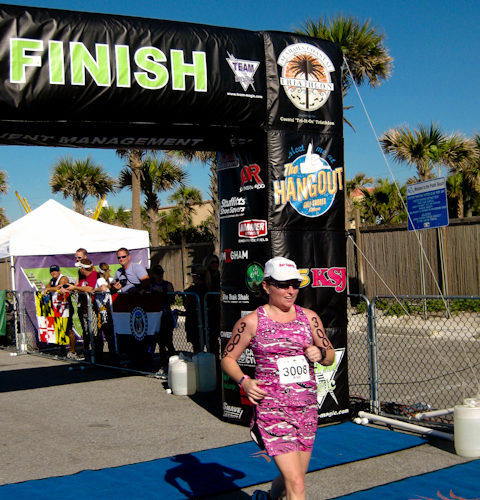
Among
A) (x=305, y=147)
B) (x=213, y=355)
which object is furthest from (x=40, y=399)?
(x=305, y=147)

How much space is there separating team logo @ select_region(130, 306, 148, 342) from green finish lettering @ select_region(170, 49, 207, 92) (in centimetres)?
520

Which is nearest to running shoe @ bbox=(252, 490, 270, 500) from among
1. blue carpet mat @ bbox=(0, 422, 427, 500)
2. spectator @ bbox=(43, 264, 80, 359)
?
blue carpet mat @ bbox=(0, 422, 427, 500)

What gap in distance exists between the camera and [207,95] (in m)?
6.76

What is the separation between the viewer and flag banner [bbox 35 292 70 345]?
12.9 metres

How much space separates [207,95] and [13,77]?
1.95 metres

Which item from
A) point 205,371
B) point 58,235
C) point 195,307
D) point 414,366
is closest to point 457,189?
point 414,366

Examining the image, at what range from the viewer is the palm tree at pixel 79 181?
32188mm

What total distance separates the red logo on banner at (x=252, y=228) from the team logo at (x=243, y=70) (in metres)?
1.46

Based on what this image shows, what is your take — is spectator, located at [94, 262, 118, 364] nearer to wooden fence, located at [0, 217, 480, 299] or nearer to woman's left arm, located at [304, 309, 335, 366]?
wooden fence, located at [0, 217, 480, 299]

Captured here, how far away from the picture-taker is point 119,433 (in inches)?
287

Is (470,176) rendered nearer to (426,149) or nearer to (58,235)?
(426,149)

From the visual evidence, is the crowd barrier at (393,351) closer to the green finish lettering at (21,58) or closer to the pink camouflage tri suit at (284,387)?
the pink camouflage tri suit at (284,387)

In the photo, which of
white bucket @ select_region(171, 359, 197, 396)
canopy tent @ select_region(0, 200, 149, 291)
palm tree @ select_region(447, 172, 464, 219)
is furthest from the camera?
palm tree @ select_region(447, 172, 464, 219)

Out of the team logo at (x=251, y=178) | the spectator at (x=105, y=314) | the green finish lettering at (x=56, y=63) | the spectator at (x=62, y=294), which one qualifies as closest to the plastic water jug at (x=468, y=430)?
the team logo at (x=251, y=178)
